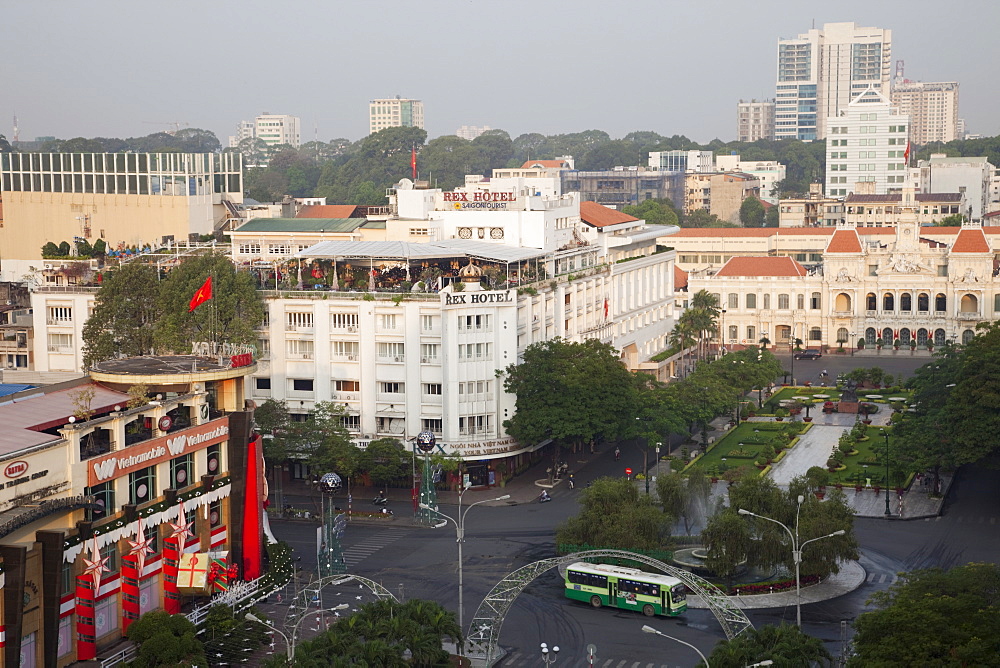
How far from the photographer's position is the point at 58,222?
13312cm

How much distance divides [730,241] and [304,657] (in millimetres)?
142300

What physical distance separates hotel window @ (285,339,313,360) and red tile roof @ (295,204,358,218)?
36.9 m

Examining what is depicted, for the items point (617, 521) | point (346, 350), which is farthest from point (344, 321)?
point (617, 521)

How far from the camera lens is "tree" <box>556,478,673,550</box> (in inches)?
2749

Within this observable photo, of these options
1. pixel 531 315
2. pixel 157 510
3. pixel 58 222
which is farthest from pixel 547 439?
pixel 58 222

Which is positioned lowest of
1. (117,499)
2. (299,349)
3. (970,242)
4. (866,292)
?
(866,292)

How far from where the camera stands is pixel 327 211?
136m

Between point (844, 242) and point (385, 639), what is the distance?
113534 millimetres

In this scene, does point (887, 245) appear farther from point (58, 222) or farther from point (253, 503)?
point (253, 503)

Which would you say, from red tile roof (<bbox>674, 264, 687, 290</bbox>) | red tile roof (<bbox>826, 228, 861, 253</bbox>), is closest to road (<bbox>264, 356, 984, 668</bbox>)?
red tile roof (<bbox>826, 228, 861, 253</bbox>)

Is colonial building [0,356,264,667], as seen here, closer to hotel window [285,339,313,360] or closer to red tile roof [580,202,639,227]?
hotel window [285,339,313,360]

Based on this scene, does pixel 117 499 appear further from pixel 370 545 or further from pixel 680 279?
pixel 680 279

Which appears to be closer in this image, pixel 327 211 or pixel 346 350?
pixel 346 350

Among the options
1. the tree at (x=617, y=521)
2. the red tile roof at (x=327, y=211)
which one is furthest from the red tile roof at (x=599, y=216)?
the tree at (x=617, y=521)
